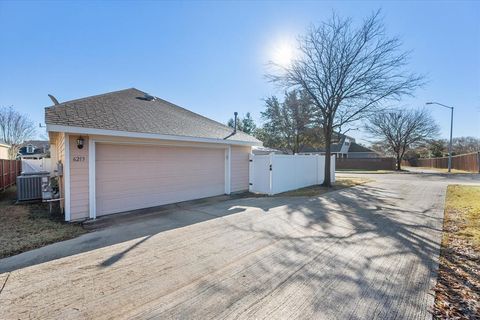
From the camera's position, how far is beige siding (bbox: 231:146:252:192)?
10.1 metres

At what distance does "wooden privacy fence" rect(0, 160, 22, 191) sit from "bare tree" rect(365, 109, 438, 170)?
34.8 m

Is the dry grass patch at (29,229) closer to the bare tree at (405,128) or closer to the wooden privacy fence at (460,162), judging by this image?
the wooden privacy fence at (460,162)

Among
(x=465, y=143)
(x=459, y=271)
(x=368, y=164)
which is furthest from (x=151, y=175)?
(x=465, y=143)

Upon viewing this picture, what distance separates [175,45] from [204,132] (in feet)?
14.6

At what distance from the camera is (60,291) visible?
2826 millimetres

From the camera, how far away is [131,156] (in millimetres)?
6918

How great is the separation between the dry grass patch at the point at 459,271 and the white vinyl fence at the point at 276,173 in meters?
5.67

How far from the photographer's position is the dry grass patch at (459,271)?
2500mm

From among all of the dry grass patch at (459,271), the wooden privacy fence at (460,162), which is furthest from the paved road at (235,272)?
the wooden privacy fence at (460,162)

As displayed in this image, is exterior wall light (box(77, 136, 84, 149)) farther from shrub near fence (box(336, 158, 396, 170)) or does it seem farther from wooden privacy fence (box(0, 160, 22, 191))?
shrub near fence (box(336, 158, 396, 170))

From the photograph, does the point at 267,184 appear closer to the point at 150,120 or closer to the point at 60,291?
the point at 150,120

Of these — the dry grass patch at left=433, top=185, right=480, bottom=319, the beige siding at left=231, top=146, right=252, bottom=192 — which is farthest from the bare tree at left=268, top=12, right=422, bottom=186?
the dry grass patch at left=433, top=185, right=480, bottom=319

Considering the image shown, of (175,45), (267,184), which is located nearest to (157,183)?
(267,184)

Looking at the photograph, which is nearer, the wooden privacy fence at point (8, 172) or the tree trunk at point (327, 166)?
the wooden privacy fence at point (8, 172)
